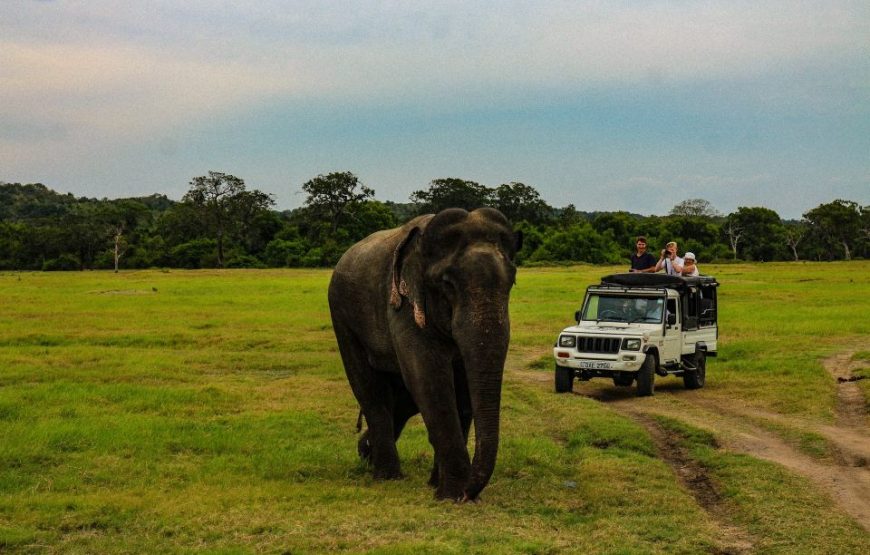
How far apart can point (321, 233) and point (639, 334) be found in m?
79.9

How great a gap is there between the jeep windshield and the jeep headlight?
103cm

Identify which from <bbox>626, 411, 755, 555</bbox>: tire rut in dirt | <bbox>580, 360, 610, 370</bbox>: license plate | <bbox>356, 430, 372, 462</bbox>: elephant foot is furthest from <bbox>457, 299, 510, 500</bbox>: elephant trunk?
<bbox>580, 360, 610, 370</bbox>: license plate

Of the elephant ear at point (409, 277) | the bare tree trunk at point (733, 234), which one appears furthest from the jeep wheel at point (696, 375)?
the bare tree trunk at point (733, 234)

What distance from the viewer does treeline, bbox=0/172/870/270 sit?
8806 cm

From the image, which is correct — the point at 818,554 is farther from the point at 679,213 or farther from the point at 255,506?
the point at 679,213

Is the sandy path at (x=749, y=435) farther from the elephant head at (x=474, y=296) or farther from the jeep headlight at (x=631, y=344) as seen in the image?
the elephant head at (x=474, y=296)

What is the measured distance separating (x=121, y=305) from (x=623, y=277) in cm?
2555

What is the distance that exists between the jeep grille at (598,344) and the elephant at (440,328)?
729cm

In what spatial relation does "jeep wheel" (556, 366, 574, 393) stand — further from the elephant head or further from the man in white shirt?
the elephant head

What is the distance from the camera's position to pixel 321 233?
94.6 meters

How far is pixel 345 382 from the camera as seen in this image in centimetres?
1775

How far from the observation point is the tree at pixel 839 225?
9819 centimetres

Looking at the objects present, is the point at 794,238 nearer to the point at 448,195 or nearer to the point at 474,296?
the point at 448,195

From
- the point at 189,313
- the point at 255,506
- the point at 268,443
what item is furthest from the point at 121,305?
the point at 255,506
